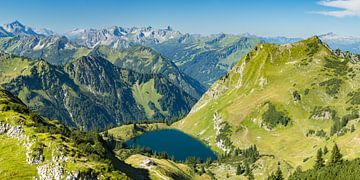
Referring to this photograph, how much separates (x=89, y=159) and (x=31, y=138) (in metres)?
20.7

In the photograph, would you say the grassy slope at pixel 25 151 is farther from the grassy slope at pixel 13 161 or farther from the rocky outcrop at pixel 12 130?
the rocky outcrop at pixel 12 130

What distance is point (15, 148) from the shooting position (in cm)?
12206

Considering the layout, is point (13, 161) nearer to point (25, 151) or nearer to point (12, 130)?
point (25, 151)

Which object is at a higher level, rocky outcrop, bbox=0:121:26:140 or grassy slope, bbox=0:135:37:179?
rocky outcrop, bbox=0:121:26:140

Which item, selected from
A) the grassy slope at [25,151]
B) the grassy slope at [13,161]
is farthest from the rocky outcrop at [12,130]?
the grassy slope at [13,161]

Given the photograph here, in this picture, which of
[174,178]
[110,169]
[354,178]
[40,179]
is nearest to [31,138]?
[40,179]

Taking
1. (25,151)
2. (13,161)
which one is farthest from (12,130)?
(13,161)

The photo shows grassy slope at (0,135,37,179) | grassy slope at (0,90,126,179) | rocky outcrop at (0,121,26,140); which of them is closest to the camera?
grassy slope at (0,135,37,179)

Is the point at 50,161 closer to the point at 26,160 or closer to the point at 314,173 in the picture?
the point at 26,160

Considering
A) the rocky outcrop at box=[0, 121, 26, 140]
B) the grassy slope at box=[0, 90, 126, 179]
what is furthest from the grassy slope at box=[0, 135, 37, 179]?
the rocky outcrop at box=[0, 121, 26, 140]

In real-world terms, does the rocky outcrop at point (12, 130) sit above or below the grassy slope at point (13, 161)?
above

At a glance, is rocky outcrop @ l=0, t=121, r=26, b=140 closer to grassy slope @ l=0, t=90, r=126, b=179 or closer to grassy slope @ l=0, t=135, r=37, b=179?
grassy slope @ l=0, t=90, r=126, b=179

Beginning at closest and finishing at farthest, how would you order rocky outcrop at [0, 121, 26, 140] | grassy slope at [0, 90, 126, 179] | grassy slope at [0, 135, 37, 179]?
grassy slope at [0, 135, 37, 179] < grassy slope at [0, 90, 126, 179] < rocky outcrop at [0, 121, 26, 140]

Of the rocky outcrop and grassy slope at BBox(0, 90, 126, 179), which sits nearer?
grassy slope at BBox(0, 90, 126, 179)
